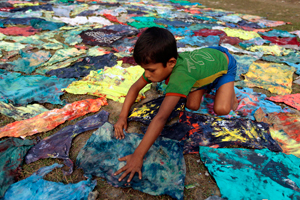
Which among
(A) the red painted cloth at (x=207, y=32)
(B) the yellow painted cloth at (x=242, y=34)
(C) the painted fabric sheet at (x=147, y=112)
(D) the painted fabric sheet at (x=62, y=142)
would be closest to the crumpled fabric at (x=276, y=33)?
(B) the yellow painted cloth at (x=242, y=34)

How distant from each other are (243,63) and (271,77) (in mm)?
667

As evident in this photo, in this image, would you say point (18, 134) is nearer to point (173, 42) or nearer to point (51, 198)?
point (51, 198)

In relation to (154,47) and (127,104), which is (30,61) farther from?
(154,47)

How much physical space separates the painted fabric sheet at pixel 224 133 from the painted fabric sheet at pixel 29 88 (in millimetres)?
Answer: 1923

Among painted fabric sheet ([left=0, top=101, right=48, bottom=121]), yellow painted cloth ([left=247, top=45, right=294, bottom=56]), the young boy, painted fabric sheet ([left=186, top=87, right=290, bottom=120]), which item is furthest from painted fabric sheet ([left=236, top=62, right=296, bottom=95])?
painted fabric sheet ([left=0, top=101, right=48, bottom=121])

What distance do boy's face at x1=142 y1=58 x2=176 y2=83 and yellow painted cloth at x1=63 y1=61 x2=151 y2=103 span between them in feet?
3.10

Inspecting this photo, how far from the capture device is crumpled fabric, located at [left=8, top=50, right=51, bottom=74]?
323 centimetres

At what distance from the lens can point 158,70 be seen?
1.68m

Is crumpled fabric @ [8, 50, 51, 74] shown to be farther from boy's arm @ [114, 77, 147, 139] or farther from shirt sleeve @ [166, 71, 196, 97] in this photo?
shirt sleeve @ [166, 71, 196, 97]

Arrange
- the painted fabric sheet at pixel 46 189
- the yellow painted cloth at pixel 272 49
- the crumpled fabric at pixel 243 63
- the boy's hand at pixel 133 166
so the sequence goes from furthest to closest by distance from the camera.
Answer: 1. the yellow painted cloth at pixel 272 49
2. the crumpled fabric at pixel 243 63
3. the boy's hand at pixel 133 166
4. the painted fabric sheet at pixel 46 189

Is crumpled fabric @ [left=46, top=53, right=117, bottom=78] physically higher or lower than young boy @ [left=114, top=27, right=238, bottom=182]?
lower

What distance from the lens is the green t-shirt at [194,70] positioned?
1.61 meters

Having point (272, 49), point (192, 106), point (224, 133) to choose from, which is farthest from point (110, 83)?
point (272, 49)

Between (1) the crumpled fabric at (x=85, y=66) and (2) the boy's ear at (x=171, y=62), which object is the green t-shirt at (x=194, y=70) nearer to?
(2) the boy's ear at (x=171, y=62)
